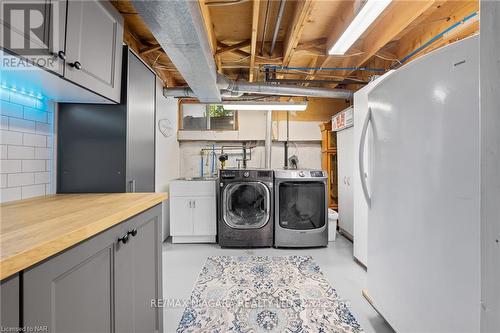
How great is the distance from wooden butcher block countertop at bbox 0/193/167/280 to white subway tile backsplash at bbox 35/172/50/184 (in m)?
0.17

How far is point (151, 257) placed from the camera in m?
1.20

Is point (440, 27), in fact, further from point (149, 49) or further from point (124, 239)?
point (124, 239)

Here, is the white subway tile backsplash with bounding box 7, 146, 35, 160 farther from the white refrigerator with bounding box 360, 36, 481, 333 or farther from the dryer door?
the dryer door

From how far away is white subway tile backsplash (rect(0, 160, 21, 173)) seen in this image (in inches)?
43.4

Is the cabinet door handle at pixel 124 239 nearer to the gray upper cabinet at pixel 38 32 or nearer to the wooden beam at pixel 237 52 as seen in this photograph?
the gray upper cabinet at pixel 38 32

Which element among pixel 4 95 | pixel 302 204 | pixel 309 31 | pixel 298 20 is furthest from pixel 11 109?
pixel 302 204

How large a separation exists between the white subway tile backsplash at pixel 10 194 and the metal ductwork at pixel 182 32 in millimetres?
1171

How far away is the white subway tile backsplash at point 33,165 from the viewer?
3.98 feet

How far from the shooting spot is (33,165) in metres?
1.26

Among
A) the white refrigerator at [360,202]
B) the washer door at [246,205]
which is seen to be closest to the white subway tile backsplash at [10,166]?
the washer door at [246,205]

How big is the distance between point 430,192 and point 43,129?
214 centimetres

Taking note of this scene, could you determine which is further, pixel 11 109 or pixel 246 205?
pixel 246 205

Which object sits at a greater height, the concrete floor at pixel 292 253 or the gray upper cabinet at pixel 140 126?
the gray upper cabinet at pixel 140 126

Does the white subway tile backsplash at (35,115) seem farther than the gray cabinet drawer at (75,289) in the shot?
Yes
